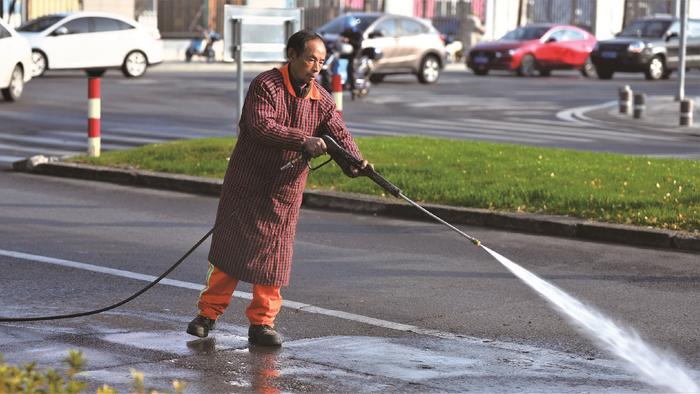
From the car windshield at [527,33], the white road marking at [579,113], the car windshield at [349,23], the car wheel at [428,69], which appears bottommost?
the white road marking at [579,113]

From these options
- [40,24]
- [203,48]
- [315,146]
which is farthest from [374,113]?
[203,48]

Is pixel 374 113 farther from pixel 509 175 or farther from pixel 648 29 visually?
pixel 648 29

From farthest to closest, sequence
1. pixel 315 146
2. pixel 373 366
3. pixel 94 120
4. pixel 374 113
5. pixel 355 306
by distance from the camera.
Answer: pixel 374 113, pixel 94 120, pixel 355 306, pixel 315 146, pixel 373 366

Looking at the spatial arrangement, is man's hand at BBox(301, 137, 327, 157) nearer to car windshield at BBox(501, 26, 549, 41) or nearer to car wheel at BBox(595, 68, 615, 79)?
car wheel at BBox(595, 68, 615, 79)

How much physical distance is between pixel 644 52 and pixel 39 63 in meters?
15.6

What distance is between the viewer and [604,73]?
4006cm

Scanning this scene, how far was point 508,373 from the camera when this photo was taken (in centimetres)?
684

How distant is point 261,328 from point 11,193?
7.12 m

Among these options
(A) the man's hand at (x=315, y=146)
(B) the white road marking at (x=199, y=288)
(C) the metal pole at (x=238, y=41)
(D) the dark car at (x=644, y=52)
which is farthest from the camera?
(D) the dark car at (x=644, y=52)

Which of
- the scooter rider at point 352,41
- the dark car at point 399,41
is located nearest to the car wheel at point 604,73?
the dark car at point 399,41

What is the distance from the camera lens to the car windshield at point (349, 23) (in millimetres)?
34156

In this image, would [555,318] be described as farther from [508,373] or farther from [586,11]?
[586,11]

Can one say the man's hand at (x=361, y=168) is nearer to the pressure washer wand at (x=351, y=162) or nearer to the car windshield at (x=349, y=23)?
the pressure washer wand at (x=351, y=162)

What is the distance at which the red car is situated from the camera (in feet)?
131
